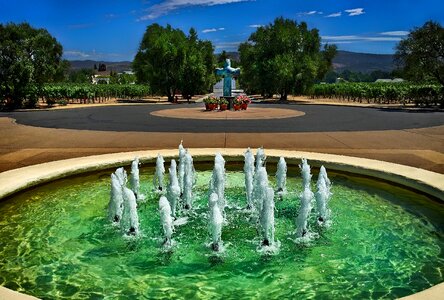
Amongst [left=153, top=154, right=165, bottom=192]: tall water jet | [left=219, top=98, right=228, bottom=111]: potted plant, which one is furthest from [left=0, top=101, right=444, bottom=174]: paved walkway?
[left=219, top=98, right=228, bottom=111]: potted plant

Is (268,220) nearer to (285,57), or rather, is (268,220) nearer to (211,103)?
(211,103)

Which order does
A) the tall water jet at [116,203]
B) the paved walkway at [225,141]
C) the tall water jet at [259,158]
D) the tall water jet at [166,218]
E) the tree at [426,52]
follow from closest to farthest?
the tall water jet at [166,218], the tall water jet at [116,203], the tall water jet at [259,158], the paved walkway at [225,141], the tree at [426,52]

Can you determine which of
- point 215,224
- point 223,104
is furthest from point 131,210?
point 223,104

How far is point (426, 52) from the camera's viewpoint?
4603 cm

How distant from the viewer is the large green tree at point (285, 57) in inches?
2402

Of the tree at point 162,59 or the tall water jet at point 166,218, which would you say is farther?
the tree at point 162,59

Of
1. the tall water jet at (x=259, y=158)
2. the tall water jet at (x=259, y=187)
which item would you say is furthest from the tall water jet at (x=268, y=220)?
the tall water jet at (x=259, y=158)

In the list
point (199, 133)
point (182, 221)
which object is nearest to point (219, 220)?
point (182, 221)

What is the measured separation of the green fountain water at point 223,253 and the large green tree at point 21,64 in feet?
124

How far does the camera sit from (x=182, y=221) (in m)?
9.70

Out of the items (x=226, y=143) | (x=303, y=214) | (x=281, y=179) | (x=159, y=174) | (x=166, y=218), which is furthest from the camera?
(x=226, y=143)

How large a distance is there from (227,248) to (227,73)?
30563mm

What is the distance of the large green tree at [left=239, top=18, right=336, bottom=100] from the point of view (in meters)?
61.0

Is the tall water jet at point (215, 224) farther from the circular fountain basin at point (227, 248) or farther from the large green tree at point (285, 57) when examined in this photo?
the large green tree at point (285, 57)
